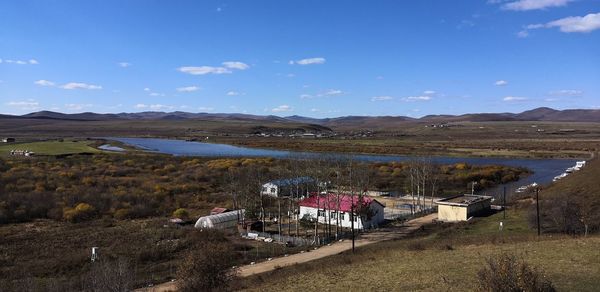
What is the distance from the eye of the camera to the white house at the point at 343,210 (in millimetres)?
37375

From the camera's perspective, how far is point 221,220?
120 feet

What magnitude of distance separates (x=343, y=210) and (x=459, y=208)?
910cm

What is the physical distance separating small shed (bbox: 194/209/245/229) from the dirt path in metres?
8.92

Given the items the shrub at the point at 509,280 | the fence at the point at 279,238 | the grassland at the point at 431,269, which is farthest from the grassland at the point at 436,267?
the fence at the point at 279,238

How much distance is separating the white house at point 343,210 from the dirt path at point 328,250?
65.1 inches

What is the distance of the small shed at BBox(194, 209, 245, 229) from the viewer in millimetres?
36031

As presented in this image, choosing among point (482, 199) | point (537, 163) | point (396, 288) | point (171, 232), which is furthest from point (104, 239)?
point (537, 163)

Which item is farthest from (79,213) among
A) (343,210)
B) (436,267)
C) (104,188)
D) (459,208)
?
(436,267)

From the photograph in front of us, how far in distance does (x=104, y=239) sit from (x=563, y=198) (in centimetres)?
2803

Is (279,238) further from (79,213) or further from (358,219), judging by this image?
(79,213)

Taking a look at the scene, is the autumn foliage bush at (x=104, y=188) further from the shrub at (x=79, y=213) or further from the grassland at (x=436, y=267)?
the grassland at (x=436, y=267)

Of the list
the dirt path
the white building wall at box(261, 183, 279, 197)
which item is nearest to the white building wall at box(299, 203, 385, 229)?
the dirt path

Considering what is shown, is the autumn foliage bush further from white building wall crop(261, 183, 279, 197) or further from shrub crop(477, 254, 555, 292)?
shrub crop(477, 254, 555, 292)

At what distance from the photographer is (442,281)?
54.5 ft
